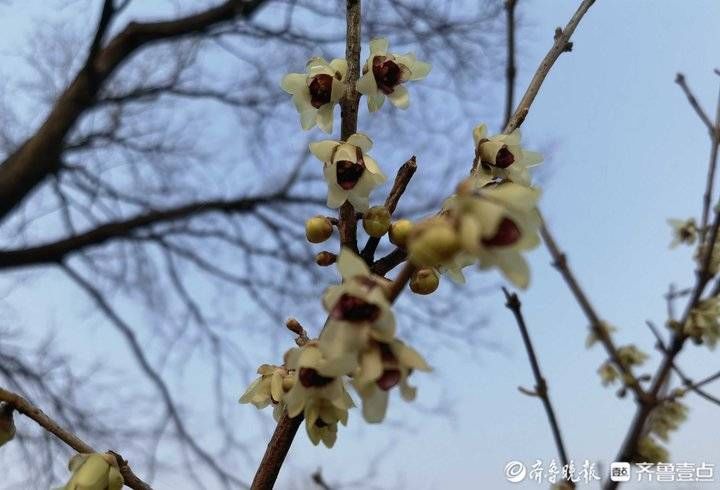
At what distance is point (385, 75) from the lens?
0.65 metres

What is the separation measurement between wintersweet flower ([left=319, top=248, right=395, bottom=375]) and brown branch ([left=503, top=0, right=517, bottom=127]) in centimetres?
54

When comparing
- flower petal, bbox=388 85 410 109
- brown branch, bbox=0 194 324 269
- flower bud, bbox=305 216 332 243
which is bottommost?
flower bud, bbox=305 216 332 243

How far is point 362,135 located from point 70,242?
648 cm

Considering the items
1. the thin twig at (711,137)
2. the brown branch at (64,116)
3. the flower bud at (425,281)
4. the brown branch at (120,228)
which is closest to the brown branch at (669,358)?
the thin twig at (711,137)

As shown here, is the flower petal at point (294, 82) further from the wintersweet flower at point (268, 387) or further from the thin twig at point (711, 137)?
the thin twig at point (711, 137)

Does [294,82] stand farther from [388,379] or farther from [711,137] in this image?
[711,137]

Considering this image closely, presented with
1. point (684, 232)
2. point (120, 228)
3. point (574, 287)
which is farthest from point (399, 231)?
point (120, 228)

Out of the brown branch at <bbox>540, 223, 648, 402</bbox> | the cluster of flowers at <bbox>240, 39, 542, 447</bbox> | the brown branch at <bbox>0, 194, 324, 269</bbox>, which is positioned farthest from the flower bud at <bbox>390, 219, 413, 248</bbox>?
the brown branch at <bbox>0, 194, 324, 269</bbox>

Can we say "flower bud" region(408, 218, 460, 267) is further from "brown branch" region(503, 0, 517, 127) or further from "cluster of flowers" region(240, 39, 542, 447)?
"brown branch" region(503, 0, 517, 127)

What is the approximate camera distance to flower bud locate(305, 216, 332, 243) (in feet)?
1.78

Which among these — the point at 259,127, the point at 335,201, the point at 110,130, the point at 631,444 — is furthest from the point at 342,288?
the point at 110,130

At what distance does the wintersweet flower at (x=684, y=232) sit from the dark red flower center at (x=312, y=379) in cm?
159

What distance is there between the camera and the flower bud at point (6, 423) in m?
0.47

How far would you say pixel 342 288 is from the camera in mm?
365
